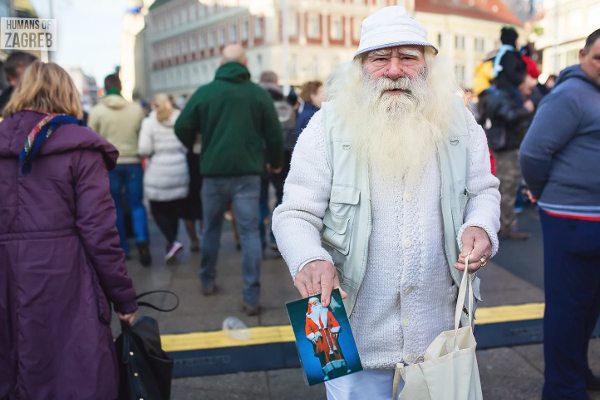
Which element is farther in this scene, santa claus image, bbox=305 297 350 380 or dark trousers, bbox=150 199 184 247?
dark trousers, bbox=150 199 184 247

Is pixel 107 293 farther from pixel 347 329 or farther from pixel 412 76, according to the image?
pixel 412 76

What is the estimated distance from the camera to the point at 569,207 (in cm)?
280

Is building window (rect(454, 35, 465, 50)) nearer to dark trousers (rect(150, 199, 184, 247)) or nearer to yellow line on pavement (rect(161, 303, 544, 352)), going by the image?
dark trousers (rect(150, 199, 184, 247))

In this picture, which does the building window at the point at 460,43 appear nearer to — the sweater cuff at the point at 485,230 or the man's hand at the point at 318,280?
the sweater cuff at the point at 485,230

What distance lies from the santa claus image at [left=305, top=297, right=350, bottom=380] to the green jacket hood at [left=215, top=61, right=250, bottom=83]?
3.12m

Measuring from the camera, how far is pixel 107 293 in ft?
7.81

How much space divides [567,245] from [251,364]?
1998 mm

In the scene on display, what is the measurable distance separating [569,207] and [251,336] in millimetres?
2245

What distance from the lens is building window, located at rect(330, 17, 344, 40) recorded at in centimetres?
1182

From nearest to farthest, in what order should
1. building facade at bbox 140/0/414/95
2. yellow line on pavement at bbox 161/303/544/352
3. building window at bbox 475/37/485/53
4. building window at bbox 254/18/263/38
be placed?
yellow line on pavement at bbox 161/303/544/352 < building window at bbox 475/37/485/53 < building facade at bbox 140/0/414/95 < building window at bbox 254/18/263/38

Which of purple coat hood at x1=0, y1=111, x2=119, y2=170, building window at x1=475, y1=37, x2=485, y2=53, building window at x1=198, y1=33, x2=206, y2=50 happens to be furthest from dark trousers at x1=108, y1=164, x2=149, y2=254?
building window at x1=198, y1=33, x2=206, y2=50

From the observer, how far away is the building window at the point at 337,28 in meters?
11.8

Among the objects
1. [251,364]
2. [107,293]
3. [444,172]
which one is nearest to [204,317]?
[251,364]

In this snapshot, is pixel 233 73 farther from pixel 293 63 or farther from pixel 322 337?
pixel 293 63
